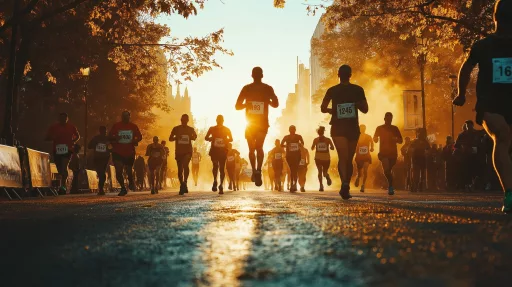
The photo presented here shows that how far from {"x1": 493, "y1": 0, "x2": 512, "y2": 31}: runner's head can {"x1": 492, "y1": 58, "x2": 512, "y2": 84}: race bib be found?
35 centimetres

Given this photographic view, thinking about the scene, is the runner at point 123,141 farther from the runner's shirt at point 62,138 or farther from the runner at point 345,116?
the runner at point 345,116

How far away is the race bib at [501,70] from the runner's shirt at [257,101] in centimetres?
652

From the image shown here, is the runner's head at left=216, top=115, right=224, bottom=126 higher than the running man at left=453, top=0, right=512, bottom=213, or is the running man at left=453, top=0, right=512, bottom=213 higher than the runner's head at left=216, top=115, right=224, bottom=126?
the runner's head at left=216, top=115, right=224, bottom=126

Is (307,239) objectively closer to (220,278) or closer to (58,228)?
(220,278)

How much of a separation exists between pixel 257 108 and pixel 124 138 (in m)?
4.31

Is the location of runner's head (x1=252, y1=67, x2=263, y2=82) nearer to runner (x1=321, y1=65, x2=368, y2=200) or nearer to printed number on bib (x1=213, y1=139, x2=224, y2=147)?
runner (x1=321, y1=65, x2=368, y2=200)

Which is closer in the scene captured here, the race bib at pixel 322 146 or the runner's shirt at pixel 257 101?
the runner's shirt at pixel 257 101

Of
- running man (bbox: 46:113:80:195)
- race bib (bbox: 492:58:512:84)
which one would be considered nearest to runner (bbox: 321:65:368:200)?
race bib (bbox: 492:58:512:84)

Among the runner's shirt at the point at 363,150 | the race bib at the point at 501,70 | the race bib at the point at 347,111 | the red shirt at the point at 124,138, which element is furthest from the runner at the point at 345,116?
the runner's shirt at the point at 363,150

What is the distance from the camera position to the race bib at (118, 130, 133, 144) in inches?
622

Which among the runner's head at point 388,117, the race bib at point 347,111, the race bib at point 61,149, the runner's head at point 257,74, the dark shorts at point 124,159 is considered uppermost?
the runner's head at point 257,74

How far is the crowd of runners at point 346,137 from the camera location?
6751 millimetres

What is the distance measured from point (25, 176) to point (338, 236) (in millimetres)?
12110

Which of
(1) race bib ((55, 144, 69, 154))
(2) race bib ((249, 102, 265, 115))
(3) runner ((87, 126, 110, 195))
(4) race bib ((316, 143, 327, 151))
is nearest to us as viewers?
(2) race bib ((249, 102, 265, 115))
